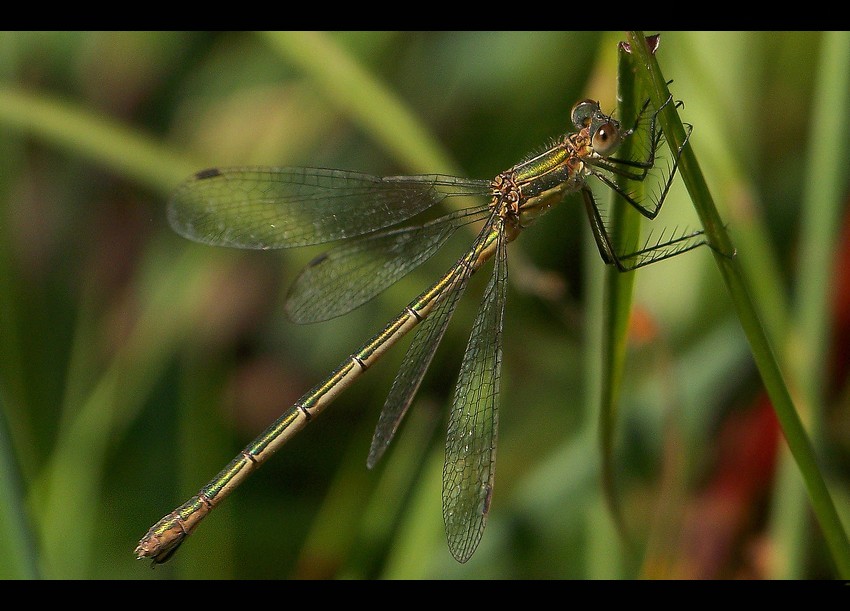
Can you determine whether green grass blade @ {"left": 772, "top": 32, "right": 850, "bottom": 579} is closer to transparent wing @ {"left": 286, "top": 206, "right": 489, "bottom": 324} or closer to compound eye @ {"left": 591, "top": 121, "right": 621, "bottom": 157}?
compound eye @ {"left": 591, "top": 121, "right": 621, "bottom": 157}

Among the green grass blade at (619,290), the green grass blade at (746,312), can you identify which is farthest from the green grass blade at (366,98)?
the green grass blade at (746,312)

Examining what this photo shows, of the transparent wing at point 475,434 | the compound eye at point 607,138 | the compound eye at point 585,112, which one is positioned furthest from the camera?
the compound eye at point 585,112

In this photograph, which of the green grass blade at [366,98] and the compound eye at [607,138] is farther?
the green grass blade at [366,98]

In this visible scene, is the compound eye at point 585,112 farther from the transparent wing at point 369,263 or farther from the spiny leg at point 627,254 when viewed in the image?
the transparent wing at point 369,263

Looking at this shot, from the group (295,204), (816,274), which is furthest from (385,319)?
(816,274)

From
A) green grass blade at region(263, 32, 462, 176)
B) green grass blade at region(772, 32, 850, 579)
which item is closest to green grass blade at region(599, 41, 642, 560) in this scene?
green grass blade at region(772, 32, 850, 579)

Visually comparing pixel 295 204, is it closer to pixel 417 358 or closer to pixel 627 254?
pixel 417 358
